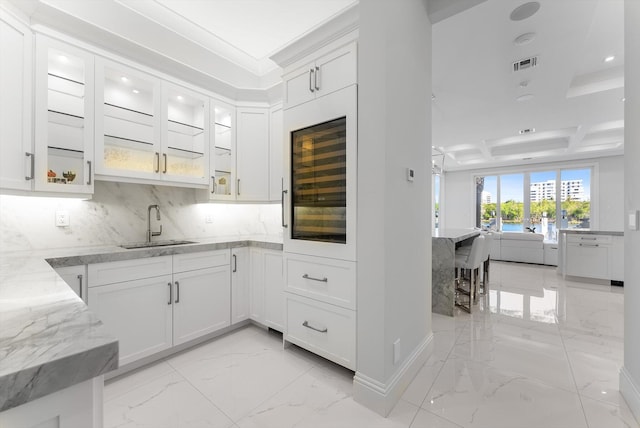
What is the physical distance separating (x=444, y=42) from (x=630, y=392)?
3049 millimetres

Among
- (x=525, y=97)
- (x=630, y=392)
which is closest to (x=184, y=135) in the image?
(x=630, y=392)

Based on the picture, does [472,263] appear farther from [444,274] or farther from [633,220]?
[633,220]

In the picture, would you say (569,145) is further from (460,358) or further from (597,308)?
(460,358)

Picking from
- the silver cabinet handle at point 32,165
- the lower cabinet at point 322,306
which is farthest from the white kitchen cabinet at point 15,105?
the lower cabinet at point 322,306

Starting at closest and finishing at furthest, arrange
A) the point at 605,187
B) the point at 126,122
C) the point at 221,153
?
the point at 126,122
the point at 221,153
the point at 605,187

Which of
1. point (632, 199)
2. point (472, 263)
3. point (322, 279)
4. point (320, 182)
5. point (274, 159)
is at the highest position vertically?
point (274, 159)

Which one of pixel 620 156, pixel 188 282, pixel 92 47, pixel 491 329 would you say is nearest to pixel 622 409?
pixel 491 329

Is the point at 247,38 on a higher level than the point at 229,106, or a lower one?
higher

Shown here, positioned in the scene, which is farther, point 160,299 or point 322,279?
point 160,299

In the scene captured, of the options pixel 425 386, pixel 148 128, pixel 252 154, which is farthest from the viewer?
pixel 252 154

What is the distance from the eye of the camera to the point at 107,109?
2285mm

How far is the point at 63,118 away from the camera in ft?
6.73

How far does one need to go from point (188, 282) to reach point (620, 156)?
9567mm

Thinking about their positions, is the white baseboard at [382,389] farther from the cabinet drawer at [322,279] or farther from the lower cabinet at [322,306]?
the cabinet drawer at [322,279]
